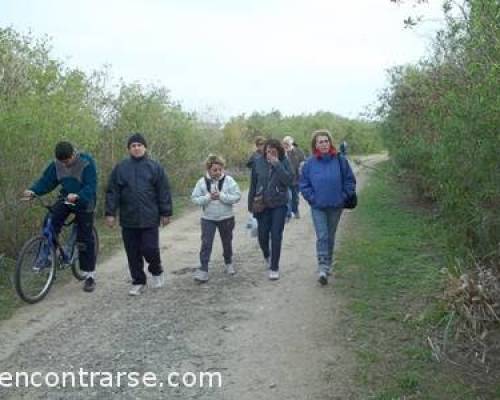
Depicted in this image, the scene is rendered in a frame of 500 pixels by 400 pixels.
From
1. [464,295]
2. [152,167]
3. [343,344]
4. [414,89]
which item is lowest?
[343,344]

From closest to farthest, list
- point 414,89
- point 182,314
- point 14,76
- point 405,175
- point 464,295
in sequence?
point 464,295 < point 182,314 < point 14,76 < point 414,89 < point 405,175

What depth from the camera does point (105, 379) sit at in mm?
4688

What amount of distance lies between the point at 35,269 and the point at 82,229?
2.55 ft

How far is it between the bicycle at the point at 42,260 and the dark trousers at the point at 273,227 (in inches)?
95.6

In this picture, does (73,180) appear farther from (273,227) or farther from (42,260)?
(273,227)

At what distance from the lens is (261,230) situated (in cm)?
800

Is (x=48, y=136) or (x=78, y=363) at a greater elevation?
(x=48, y=136)

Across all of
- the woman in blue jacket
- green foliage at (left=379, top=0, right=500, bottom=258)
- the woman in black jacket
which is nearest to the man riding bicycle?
the woman in black jacket

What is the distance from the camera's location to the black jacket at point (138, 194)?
23.0 feet

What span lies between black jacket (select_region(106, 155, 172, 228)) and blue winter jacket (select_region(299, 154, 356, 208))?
1.80 meters

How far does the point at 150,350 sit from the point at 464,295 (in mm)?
2818

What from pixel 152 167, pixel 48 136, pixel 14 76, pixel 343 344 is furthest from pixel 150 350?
pixel 14 76

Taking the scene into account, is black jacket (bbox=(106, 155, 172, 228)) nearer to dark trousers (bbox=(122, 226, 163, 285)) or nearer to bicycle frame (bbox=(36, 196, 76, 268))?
dark trousers (bbox=(122, 226, 163, 285))

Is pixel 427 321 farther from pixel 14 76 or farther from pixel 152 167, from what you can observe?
pixel 14 76
